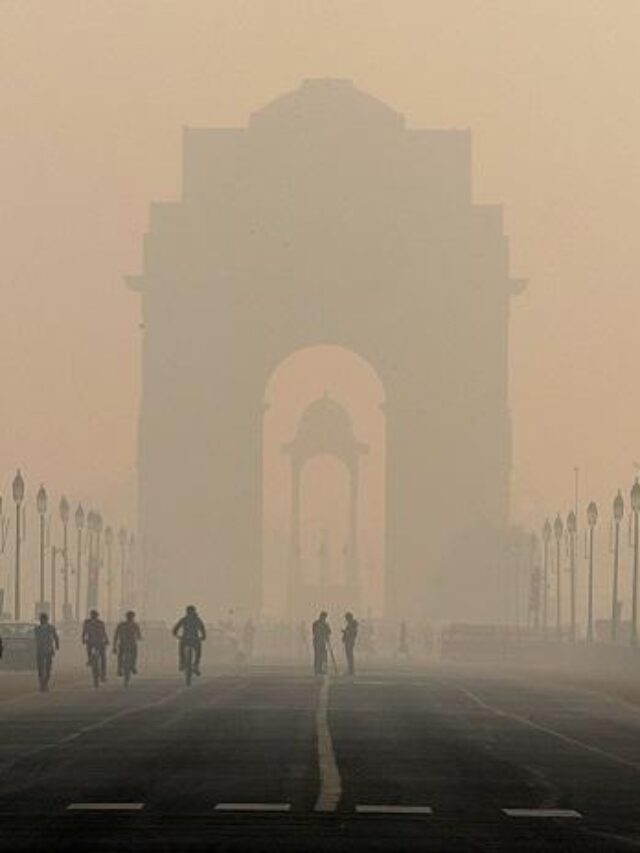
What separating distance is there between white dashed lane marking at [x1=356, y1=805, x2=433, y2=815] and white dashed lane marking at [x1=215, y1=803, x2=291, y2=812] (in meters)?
0.62

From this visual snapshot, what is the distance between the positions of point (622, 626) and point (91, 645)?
3214 inches

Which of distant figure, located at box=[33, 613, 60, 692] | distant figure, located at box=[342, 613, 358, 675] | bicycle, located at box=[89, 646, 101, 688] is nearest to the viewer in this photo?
distant figure, located at box=[33, 613, 60, 692]

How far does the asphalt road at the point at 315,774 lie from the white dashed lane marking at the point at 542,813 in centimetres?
4

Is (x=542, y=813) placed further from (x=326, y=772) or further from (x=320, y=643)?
(x=320, y=643)

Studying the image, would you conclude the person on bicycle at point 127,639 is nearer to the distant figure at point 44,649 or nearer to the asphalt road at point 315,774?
the distant figure at point 44,649

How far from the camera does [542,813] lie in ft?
86.9

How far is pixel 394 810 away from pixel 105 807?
2.32m

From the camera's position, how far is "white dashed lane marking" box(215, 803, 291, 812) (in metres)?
26.3

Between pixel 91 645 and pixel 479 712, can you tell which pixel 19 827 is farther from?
pixel 91 645

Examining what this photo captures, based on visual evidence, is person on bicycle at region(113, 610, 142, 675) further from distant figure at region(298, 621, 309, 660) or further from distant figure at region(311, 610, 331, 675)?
distant figure at region(298, 621, 309, 660)

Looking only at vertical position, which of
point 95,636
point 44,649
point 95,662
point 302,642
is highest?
point 95,636

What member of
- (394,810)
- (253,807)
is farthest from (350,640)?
(394,810)

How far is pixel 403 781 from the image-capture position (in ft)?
102

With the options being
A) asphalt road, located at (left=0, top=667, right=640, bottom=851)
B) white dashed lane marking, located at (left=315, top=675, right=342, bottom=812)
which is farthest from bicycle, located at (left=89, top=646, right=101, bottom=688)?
white dashed lane marking, located at (left=315, top=675, right=342, bottom=812)
